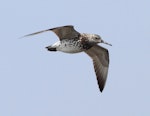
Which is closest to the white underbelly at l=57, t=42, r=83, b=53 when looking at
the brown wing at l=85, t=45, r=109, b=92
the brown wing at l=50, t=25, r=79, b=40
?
the brown wing at l=50, t=25, r=79, b=40

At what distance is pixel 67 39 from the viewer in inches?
725

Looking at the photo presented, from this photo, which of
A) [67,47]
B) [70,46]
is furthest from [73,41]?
[67,47]

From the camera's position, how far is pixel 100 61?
2105 centimetres

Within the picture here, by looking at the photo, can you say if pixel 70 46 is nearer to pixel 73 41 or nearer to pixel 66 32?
pixel 73 41

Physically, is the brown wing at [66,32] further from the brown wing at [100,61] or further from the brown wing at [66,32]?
the brown wing at [100,61]

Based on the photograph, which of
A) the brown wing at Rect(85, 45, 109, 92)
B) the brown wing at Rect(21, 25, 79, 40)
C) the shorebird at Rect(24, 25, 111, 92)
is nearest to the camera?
the brown wing at Rect(21, 25, 79, 40)

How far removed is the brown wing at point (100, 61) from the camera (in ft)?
68.1

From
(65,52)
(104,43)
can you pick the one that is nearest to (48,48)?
(65,52)

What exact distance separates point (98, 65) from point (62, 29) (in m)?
3.69

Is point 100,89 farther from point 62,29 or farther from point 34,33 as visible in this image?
point 34,33

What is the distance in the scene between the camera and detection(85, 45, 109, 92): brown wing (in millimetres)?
20766

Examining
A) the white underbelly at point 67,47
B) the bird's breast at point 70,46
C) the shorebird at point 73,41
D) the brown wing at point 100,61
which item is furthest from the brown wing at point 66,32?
the brown wing at point 100,61

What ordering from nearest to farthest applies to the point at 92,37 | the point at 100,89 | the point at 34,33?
the point at 34,33, the point at 92,37, the point at 100,89

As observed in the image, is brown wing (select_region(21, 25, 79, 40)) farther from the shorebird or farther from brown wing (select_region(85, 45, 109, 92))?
brown wing (select_region(85, 45, 109, 92))
